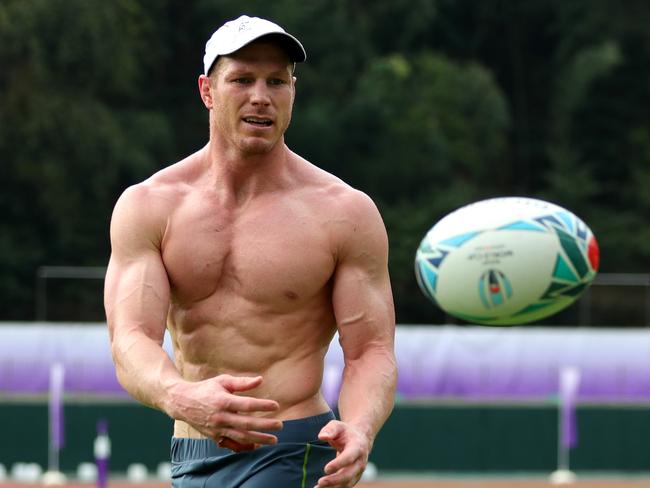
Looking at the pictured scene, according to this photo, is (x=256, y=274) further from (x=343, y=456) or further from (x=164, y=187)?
(x=343, y=456)

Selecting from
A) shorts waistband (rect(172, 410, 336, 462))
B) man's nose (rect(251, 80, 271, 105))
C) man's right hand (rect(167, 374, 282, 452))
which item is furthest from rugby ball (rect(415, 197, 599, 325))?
man's right hand (rect(167, 374, 282, 452))

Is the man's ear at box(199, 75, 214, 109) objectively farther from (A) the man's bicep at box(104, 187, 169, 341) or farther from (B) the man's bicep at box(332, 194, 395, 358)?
(B) the man's bicep at box(332, 194, 395, 358)

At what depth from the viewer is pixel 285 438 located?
17.6ft

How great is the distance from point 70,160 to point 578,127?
1950 cm

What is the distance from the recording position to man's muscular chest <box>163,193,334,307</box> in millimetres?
5480

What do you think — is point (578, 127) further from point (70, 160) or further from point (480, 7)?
point (70, 160)

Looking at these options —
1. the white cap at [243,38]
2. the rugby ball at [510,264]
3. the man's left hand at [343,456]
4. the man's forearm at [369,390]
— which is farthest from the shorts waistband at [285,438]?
the rugby ball at [510,264]

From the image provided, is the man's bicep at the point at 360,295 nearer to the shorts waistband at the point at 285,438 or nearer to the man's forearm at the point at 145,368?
the shorts waistband at the point at 285,438

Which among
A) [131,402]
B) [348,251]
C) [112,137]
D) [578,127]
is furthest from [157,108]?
[348,251]

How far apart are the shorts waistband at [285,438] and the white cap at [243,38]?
117cm

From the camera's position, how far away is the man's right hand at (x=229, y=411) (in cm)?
Result: 461

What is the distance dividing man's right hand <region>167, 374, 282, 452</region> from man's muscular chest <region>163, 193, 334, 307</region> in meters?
0.77

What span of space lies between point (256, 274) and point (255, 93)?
617 mm

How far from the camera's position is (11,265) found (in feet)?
136
